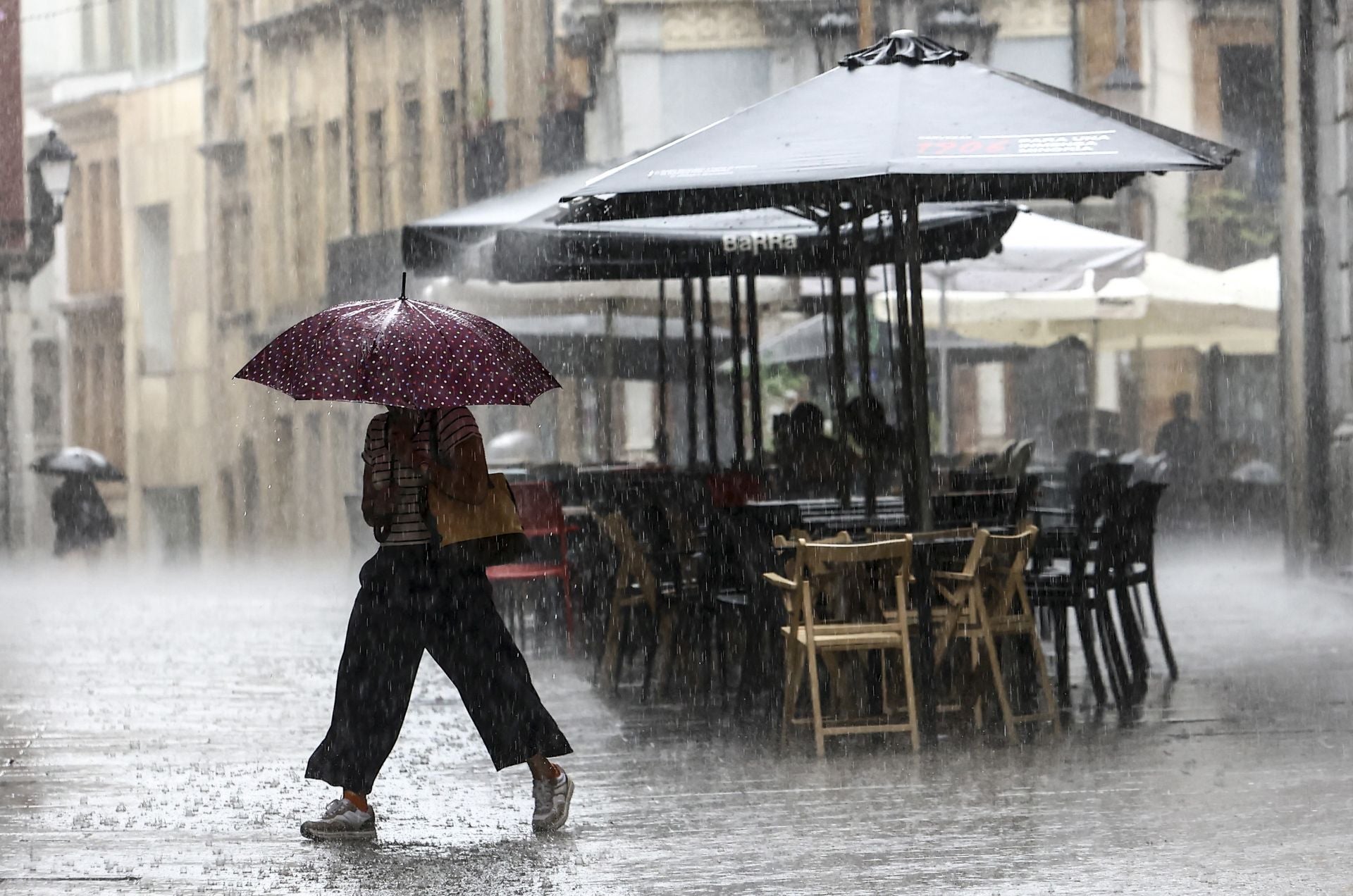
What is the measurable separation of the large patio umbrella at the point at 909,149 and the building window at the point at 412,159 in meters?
30.7

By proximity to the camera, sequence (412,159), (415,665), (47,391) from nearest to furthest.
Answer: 1. (415,665)
2. (412,159)
3. (47,391)

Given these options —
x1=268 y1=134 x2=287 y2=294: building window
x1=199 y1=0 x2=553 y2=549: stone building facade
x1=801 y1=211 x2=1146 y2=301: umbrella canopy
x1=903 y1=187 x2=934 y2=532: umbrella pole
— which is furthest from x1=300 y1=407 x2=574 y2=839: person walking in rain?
x1=268 y1=134 x2=287 y2=294: building window

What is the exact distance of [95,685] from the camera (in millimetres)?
12617

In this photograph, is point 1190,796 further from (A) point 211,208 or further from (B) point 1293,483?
(A) point 211,208

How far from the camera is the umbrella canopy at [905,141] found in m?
9.48

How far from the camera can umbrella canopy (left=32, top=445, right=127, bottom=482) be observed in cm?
2959

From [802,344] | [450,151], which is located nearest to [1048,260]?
[802,344]

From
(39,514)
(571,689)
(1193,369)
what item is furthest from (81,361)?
(571,689)

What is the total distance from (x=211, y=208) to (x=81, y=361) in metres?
7.80

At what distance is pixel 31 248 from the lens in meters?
27.8

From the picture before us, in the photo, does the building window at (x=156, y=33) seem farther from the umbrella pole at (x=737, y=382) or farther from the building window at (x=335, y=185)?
the umbrella pole at (x=737, y=382)

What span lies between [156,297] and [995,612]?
42917 millimetres

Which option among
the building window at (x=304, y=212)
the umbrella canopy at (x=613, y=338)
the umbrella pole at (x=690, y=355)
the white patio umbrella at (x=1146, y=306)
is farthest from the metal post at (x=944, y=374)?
the building window at (x=304, y=212)

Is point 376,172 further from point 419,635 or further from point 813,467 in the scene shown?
point 419,635
